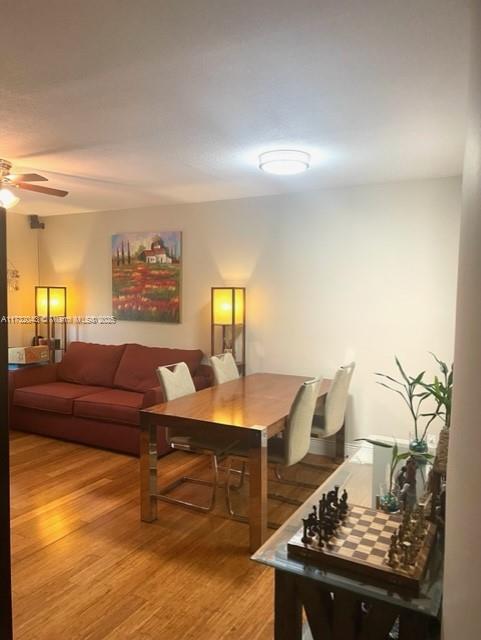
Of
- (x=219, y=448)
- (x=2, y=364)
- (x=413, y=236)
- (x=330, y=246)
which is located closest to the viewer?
(x=2, y=364)

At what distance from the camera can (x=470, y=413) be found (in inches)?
36.2

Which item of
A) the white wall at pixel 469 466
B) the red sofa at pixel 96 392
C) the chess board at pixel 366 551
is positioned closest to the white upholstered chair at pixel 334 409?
the red sofa at pixel 96 392

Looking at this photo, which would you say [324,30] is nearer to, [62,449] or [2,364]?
[2,364]

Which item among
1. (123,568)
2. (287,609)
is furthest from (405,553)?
(123,568)

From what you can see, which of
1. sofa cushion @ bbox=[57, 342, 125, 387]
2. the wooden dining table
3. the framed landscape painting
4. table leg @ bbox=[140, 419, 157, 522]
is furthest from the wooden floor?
the framed landscape painting

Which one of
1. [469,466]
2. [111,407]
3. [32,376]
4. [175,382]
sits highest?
[469,466]

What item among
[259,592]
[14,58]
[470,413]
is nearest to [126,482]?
[259,592]

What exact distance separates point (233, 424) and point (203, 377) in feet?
6.22

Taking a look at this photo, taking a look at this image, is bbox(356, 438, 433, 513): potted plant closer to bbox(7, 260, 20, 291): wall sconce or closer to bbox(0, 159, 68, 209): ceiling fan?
bbox(0, 159, 68, 209): ceiling fan

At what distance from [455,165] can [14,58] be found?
111 inches

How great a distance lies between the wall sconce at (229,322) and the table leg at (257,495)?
1907 millimetres

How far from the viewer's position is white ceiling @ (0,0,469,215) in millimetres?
1527

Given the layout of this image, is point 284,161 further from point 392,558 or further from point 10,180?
point 392,558

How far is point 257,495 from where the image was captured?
2666mm
